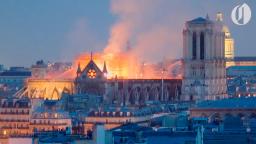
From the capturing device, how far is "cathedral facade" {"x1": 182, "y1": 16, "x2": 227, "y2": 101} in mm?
112000

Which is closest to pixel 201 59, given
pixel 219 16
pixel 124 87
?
pixel 124 87

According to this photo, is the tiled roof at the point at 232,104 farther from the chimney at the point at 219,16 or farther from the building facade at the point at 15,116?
the chimney at the point at 219,16

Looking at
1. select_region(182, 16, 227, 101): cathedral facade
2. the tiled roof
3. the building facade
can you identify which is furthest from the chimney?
the building facade

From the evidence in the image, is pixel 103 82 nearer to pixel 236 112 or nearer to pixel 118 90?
pixel 118 90

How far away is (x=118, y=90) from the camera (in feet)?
376

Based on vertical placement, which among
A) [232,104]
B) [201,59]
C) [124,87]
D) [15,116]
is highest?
[201,59]

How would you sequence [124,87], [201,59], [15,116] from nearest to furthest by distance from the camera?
1. [15,116]
2. [201,59]
3. [124,87]

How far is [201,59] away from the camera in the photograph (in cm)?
11369

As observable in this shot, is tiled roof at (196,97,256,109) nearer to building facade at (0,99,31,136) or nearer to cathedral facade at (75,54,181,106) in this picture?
building facade at (0,99,31,136)

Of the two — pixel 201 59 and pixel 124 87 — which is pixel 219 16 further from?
pixel 201 59

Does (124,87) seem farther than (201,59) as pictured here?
Yes

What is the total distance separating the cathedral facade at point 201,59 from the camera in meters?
112

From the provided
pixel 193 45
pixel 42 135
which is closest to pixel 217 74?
pixel 193 45

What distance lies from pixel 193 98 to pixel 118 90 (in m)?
7.23
